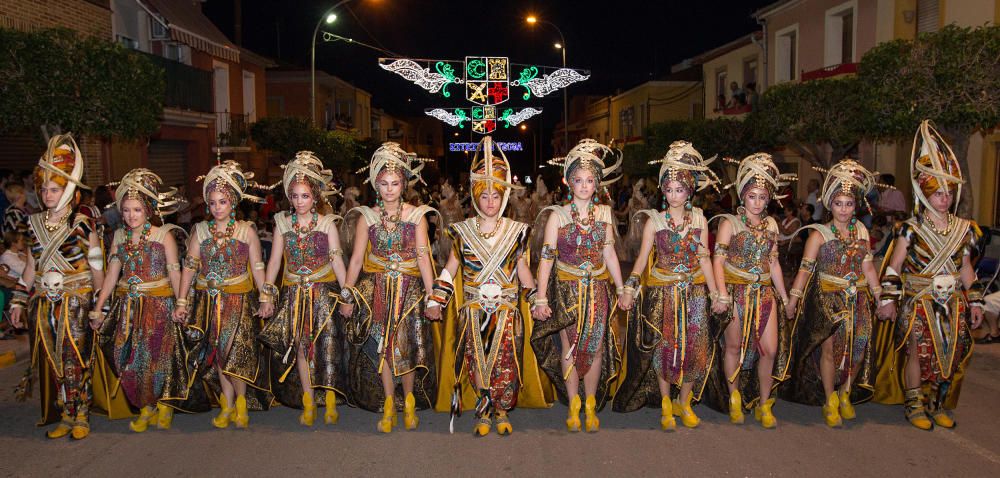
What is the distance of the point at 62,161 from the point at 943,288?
6253 mm

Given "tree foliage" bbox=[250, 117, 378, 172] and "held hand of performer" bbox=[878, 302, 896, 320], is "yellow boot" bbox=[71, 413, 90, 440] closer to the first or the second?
"held hand of performer" bbox=[878, 302, 896, 320]

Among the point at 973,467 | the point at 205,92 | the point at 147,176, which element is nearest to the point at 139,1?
the point at 205,92

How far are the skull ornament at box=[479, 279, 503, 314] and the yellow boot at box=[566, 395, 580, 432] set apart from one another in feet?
2.89

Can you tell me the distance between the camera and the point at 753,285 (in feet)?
18.3

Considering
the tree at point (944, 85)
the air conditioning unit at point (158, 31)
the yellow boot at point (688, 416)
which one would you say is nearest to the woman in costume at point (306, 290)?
the yellow boot at point (688, 416)

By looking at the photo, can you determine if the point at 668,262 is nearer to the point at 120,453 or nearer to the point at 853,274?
the point at 853,274

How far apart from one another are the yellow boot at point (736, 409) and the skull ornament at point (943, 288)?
1525 mm

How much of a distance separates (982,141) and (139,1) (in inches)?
718

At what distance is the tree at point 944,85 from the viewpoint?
9.10 meters

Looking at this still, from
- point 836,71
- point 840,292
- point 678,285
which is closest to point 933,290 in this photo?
point 840,292

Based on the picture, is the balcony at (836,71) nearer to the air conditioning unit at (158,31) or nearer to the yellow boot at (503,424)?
the yellow boot at (503,424)

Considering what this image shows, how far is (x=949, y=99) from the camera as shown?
926 cm

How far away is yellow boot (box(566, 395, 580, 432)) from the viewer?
5.50 meters

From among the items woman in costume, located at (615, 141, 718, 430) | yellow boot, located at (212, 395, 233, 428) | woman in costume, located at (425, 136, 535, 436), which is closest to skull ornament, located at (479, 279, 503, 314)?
woman in costume, located at (425, 136, 535, 436)
